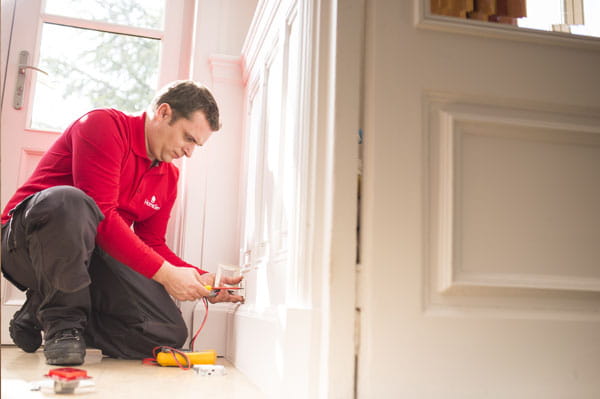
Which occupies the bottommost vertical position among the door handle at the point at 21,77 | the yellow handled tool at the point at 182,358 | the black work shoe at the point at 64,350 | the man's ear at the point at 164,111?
the yellow handled tool at the point at 182,358

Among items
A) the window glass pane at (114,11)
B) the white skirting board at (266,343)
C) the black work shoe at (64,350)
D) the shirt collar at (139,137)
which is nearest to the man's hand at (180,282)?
the white skirting board at (266,343)

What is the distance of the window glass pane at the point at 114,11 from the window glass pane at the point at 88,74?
0.07m

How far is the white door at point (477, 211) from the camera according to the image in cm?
114

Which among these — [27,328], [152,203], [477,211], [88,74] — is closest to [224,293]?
[152,203]

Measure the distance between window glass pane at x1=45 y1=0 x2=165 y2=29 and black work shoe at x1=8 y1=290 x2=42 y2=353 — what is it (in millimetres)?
1336

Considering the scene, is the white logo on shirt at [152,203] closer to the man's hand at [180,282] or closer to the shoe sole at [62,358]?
the man's hand at [180,282]

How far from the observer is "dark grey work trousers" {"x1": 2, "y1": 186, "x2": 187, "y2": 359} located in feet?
5.28

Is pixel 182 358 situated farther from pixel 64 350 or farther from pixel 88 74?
pixel 88 74

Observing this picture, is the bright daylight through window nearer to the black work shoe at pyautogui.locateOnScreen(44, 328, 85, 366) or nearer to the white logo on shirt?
the white logo on shirt

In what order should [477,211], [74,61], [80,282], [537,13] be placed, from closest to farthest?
[477,211]
[537,13]
[80,282]
[74,61]

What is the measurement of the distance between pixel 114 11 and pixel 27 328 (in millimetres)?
1464

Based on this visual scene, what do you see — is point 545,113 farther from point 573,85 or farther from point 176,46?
point 176,46

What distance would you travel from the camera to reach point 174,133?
2.04m

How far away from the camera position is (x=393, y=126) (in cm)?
119
